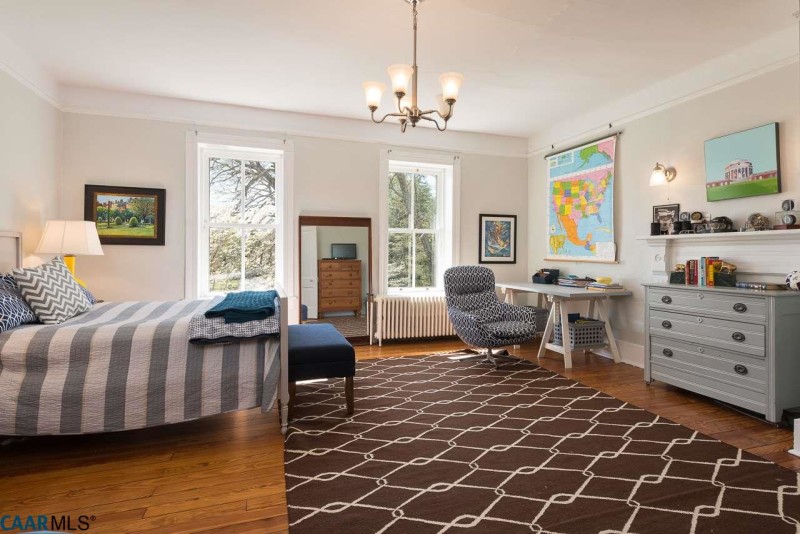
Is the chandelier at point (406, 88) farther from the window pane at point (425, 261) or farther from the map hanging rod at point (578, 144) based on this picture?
the window pane at point (425, 261)

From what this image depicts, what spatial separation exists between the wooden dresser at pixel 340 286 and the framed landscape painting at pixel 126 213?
1.77m

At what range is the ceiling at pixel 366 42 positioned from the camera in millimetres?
2775

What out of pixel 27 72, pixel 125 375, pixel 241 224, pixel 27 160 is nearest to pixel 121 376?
pixel 125 375

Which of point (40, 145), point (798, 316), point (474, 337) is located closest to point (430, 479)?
point (474, 337)

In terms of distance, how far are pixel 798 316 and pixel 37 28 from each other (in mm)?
5658

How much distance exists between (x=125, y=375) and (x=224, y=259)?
2614 mm

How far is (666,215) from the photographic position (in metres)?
3.96

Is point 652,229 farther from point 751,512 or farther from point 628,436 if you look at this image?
point 751,512

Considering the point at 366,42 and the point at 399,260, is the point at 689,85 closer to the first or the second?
the point at 366,42

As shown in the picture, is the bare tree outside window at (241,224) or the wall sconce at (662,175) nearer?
the wall sconce at (662,175)

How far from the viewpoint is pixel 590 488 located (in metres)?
2.04

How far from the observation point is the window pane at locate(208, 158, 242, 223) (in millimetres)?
4781

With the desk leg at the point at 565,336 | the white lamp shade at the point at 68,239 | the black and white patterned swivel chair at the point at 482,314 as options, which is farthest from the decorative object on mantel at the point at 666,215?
the white lamp shade at the point at 68,239

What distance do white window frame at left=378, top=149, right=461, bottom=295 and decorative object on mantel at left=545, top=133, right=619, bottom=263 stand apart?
3.98ft
